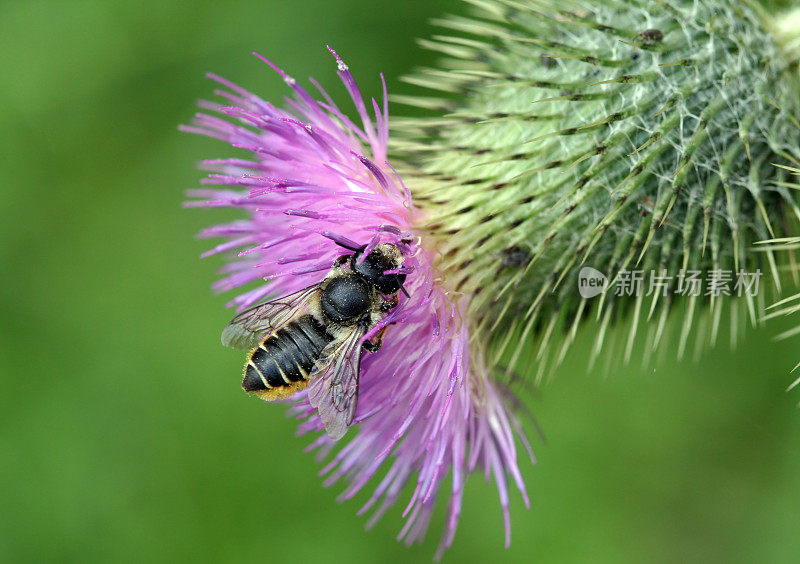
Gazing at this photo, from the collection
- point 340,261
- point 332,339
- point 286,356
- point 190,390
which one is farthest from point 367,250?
point 190,390

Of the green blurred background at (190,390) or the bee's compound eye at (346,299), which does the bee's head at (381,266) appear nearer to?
the bee's compound eye at (346,299)

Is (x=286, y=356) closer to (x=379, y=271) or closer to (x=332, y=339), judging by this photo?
(x=332, y=339)

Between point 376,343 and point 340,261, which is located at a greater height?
point 340,261

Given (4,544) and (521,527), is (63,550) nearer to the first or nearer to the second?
(4,544)

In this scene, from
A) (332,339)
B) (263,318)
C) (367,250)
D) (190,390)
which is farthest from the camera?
(190,390)

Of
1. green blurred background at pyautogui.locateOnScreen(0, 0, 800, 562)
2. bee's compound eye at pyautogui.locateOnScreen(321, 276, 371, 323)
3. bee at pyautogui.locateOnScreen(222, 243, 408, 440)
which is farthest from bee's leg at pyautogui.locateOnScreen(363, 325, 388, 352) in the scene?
green blurred background at pyautogui.locateOnScreen(0, 0, 800, 562)

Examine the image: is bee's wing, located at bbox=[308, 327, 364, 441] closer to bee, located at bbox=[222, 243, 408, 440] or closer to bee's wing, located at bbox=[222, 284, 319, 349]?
bee, located at bbox=[222, 243, 408, 440]

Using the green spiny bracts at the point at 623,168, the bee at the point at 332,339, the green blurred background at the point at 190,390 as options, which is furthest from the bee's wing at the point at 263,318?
the green blurred background at the point at 190,390

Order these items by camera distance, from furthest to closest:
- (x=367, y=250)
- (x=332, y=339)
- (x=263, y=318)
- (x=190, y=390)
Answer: (x=190, y=390) → (x=263, y=318) → (x=332, y=339) → (x=367, y=250)
